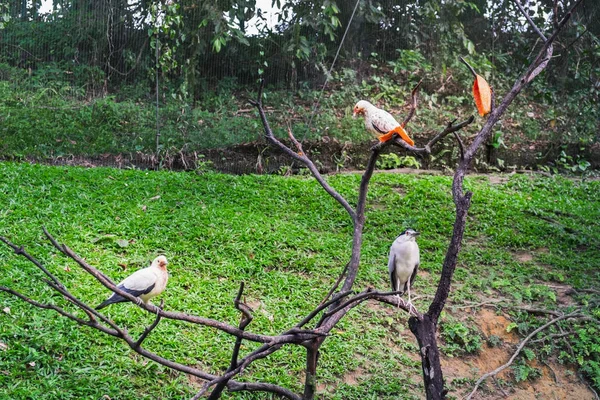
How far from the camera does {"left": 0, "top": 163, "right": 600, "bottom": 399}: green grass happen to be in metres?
4.82

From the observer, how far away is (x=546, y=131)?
10.4m

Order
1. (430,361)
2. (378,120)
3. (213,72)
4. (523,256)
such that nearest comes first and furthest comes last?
(430,361), (378,120), (523,256), (213,72)

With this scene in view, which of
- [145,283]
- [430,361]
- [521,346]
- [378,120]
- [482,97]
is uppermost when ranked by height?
[482,97]

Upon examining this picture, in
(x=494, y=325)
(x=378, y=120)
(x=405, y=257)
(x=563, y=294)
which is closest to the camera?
(x=405, y=257)

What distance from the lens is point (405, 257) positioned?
4.95 meters

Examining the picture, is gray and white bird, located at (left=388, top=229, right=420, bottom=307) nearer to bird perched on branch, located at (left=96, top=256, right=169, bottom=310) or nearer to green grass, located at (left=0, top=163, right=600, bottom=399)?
green grass, located at (left=0, top=163, right=600, bottom=399)

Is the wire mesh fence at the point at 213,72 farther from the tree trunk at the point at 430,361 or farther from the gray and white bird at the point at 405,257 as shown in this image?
the tree trunk at the point at 430,361

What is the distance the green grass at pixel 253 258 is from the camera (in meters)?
4.82

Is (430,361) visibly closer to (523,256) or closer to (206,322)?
(206,322)

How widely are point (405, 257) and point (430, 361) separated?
1089mm

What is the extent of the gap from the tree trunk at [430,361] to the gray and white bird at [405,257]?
82 centimetres

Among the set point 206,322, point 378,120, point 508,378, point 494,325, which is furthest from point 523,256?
point 206,322

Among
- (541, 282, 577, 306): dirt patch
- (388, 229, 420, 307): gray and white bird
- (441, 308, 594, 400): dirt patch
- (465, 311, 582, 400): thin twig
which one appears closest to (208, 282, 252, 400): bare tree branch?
(388, 229, 420, 307): gray and white bird

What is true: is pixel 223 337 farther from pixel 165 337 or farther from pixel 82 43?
pixel 82 43
